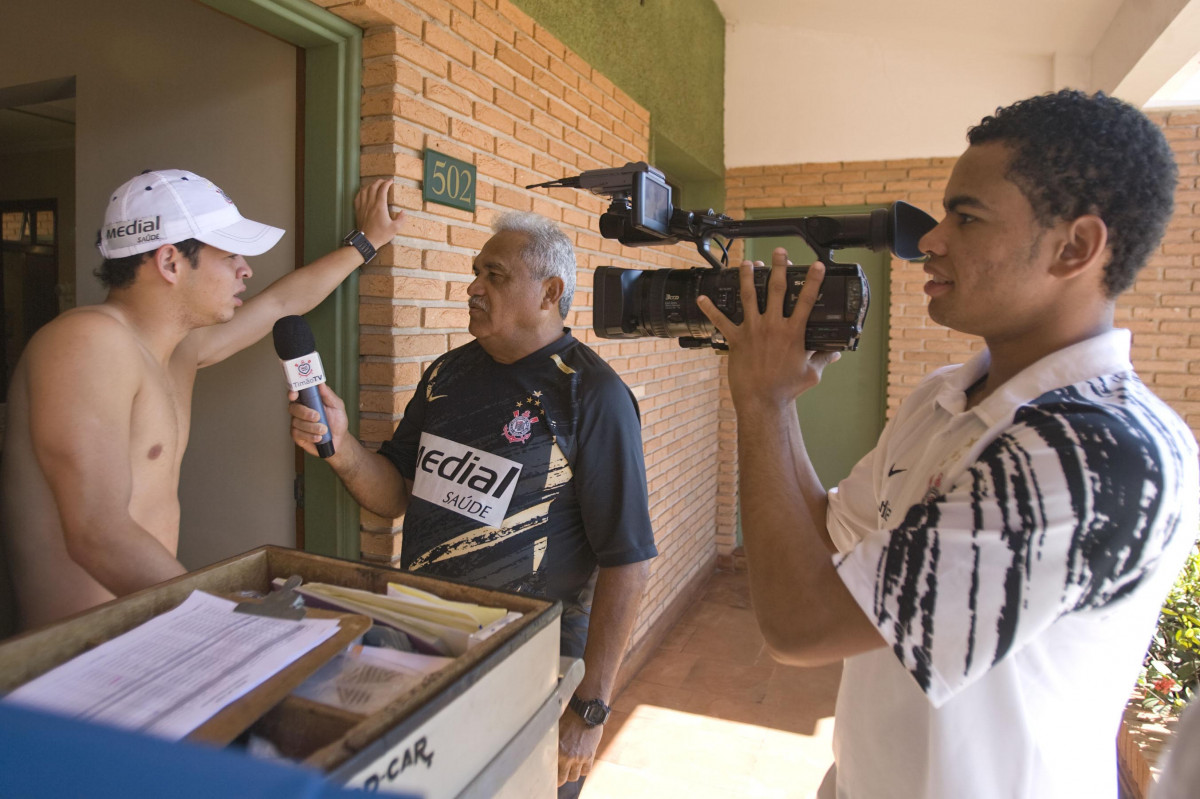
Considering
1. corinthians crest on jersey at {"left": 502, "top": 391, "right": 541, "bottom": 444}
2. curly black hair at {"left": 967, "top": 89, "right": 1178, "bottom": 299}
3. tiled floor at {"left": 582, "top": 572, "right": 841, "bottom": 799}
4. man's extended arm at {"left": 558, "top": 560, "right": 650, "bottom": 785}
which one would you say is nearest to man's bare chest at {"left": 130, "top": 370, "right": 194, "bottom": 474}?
corinthians crest on jersey at {"left": 502, "top": 391, "right": 541, "bottom": 444}

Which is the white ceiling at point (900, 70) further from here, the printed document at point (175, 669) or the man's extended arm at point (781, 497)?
the printed document at point (175, 669)

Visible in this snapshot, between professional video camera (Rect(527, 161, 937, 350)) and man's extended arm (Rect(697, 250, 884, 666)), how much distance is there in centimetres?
4

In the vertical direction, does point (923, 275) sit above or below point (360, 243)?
above

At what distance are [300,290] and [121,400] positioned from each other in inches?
25.8

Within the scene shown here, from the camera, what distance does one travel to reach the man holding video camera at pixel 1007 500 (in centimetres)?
87

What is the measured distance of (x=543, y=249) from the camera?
2.06 meters

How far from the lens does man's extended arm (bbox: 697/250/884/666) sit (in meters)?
1.01

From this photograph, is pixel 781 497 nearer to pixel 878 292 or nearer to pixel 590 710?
pixel 590 710

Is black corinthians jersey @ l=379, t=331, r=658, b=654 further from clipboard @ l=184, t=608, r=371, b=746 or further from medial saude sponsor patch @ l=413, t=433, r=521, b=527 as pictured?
clipboard @ l=184, t=608, r=371, b=746

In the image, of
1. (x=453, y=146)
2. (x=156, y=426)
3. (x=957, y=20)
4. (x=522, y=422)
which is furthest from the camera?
(x=957, y=20)

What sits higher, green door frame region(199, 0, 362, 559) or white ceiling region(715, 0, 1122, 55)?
white ceiling region(715, 0, 1122, 55)

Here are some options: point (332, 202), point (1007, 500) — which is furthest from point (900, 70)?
point (1007, 500)

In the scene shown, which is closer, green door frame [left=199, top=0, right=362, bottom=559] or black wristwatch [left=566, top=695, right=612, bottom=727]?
black wristwatch [left=566, top=695, right=612, bottom=727]

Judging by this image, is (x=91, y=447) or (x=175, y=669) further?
(x=91, y=447)
